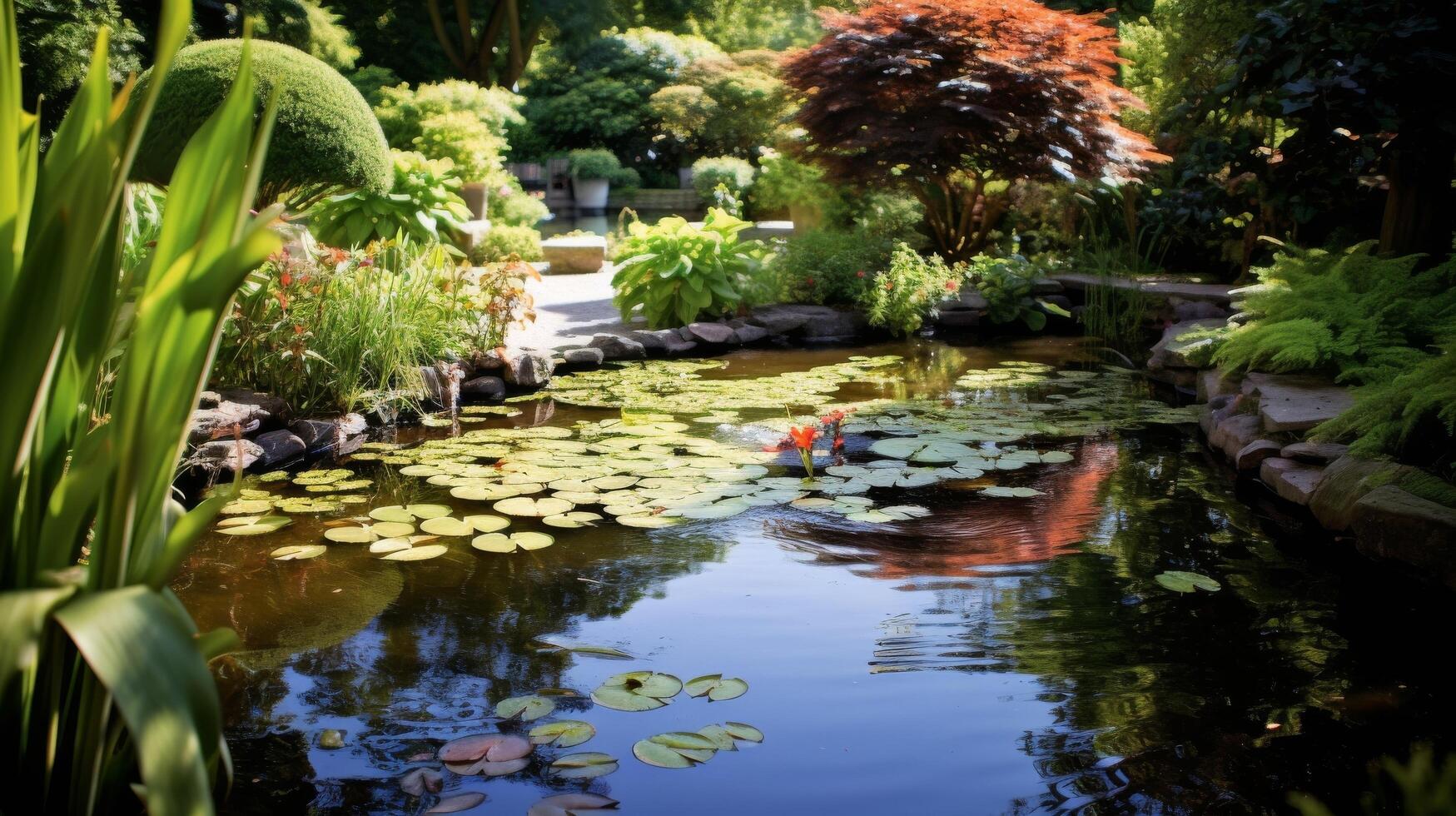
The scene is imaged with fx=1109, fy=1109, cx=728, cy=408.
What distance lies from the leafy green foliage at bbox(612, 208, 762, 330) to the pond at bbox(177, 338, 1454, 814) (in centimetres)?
296

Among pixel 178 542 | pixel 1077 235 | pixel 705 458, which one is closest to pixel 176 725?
pixel 178 542

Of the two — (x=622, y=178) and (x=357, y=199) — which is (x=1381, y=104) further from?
(x=622, y=178)

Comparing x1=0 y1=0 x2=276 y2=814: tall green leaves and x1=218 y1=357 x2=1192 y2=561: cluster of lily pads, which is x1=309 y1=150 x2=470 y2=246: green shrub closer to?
x1=218 y1=357 x2=1192 y2=561: cluster of lily pads

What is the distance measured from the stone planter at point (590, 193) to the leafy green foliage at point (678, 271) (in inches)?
433

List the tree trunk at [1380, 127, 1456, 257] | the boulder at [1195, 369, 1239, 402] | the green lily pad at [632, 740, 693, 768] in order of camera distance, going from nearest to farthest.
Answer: the green lily pad at [632, 740, 693, 768]
the boulder at [1195, 369, 1239, 402]
the tree trunk at [1380, 127, 1456, 257]

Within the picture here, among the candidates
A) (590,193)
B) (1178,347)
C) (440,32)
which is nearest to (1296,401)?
(1178,347)

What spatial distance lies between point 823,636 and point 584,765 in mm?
829

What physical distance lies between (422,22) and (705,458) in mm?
18822

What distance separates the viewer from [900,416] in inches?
202

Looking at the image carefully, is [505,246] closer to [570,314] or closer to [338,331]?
[570,314]

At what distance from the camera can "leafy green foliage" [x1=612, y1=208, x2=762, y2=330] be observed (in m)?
7.44

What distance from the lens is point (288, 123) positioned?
21.3 ft

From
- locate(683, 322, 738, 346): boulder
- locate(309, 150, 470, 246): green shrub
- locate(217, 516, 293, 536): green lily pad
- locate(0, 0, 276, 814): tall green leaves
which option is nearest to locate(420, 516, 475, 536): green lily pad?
locate(217, 516, 293, 536): green lily pad

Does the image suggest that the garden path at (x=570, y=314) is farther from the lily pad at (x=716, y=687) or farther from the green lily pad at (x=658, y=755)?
the green lily pad at (x=658, y=755)
